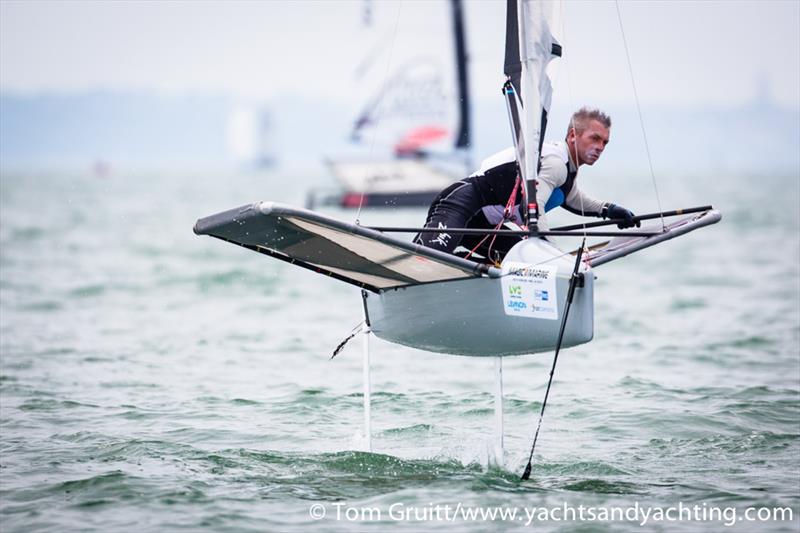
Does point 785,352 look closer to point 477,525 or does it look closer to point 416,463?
point 416,463

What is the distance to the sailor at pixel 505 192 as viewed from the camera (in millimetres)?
5895

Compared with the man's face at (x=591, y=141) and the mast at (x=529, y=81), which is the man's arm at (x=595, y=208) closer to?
the man's face at (x=591, y=141)

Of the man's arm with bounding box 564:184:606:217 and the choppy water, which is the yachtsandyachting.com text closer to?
the choppy water

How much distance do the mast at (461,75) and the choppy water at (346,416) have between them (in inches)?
526

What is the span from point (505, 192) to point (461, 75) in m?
22.5

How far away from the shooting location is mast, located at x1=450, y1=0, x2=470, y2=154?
2722 cm

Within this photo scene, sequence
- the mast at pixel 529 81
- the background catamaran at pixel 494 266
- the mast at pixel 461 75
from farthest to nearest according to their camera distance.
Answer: the mast at pixel 461 75 < the mast at pixel 529 81 < the background catamaran at pixel 494 266

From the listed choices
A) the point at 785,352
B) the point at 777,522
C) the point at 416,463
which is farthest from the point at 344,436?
the point at 785,352

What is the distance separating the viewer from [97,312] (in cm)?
1337

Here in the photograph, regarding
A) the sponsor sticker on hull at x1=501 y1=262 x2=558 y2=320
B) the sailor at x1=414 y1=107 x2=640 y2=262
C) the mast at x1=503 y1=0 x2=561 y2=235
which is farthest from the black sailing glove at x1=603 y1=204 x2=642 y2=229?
the sponsor sticker on hull at x1=501 y1=262 x2=558 y2=320

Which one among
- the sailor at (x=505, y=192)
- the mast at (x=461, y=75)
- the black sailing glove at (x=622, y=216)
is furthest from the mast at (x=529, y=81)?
the mast at (x=461, y=75)

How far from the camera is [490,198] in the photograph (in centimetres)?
610

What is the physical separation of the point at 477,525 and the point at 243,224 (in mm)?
1696

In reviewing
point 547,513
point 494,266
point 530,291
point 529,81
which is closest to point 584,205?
point 529,81
